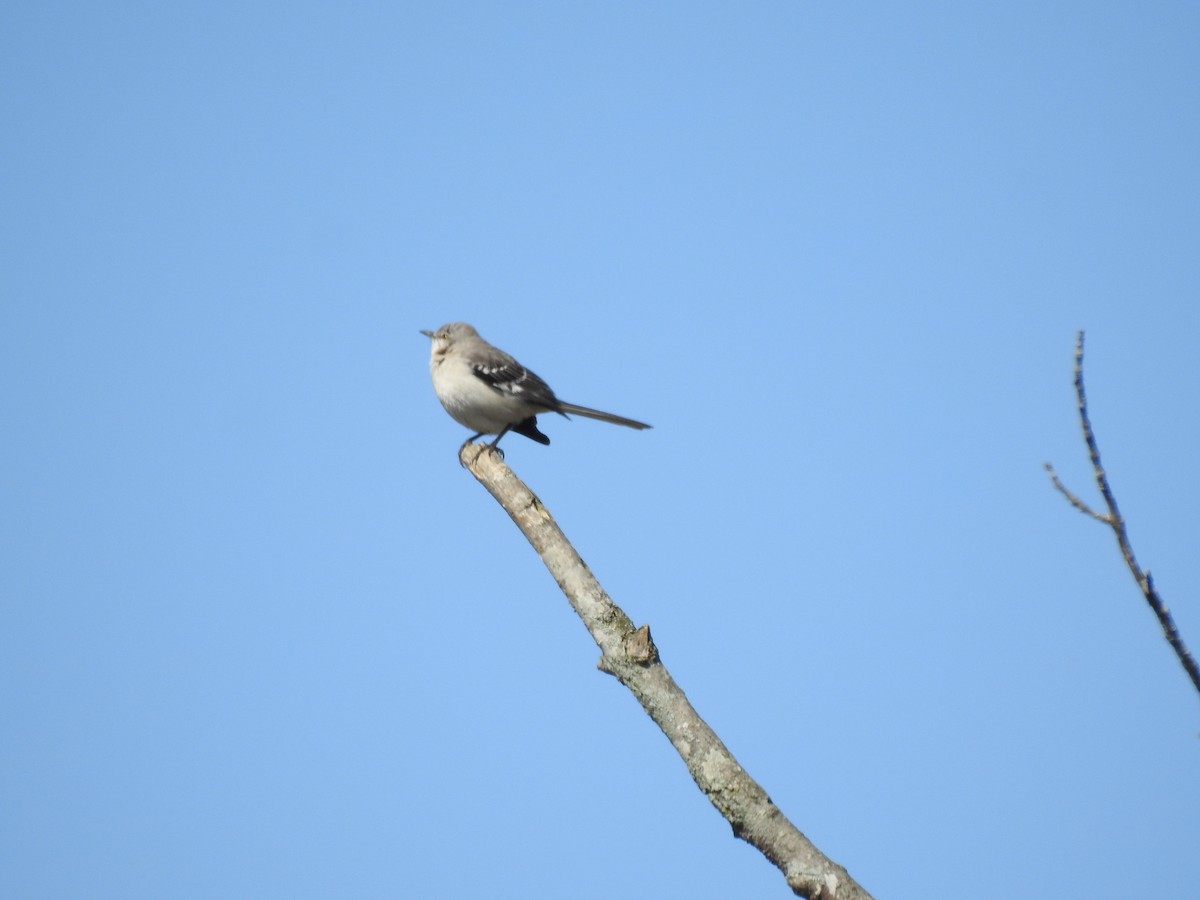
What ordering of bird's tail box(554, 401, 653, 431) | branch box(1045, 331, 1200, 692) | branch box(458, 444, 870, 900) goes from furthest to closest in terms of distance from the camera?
bird's tail box(554, 401, 653, 431) < branch box(458, 444, 870, 900) < branch box(1045, 331, 1200, 692)

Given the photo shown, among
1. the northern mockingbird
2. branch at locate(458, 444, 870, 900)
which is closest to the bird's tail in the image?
the northern mockingbird

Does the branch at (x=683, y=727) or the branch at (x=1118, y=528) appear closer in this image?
the branch at (x=1118, y=528)

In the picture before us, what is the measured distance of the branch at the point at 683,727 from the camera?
3.69 meters

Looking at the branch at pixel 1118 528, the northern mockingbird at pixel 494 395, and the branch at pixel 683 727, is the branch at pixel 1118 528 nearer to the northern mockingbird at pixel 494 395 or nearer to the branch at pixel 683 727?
the branch at pixel 683 727

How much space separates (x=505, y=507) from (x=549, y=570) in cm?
76

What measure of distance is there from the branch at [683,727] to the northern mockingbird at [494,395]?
452cm

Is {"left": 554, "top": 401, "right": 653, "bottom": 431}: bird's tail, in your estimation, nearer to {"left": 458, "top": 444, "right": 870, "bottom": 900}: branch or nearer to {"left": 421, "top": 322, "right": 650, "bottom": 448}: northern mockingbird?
{"left": 421, "top": 322, "right": 650, "bottom": 448}: northern mockingbird

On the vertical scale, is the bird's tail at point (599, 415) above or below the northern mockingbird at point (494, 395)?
below

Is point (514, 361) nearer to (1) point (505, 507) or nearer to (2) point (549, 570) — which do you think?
(1) point (505, 507)

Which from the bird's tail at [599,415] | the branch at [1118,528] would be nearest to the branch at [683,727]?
the branch at [1118,528]

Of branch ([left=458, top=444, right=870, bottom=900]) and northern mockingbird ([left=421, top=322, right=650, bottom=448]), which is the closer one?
branch ([left=458, top=444, right=870, bottom=900])

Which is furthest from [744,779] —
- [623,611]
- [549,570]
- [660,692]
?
[549,570]

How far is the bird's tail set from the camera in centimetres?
935

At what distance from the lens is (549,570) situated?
4895mm
